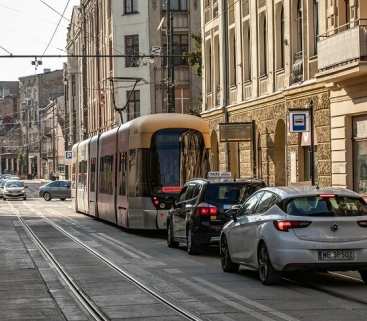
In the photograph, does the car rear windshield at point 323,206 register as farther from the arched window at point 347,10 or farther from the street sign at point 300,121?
the arched window at point 347,10

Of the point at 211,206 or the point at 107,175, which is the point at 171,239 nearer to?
the point at 211,206

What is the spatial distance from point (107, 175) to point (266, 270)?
17990mm

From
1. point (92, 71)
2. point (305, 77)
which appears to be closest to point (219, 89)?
point (305, 77)

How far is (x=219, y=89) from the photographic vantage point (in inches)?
1645

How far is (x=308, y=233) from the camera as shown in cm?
1345

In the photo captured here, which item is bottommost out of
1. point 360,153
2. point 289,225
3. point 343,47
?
point 289,225

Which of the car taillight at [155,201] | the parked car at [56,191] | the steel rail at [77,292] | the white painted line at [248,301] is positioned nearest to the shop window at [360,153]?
the car taillight at [155,201]

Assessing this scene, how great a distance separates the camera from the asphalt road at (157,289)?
36.4ft

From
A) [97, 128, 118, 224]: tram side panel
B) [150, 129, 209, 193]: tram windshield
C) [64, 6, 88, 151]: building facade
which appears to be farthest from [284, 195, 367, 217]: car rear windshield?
[64, 6, 88, 151]: building facade

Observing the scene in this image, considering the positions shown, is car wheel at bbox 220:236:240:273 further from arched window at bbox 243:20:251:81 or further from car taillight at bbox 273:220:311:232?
arched window at bbox 243:20:251:81

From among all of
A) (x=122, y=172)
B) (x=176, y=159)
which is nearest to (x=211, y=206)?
(x=176, y=159)

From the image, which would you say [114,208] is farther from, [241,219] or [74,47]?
[74,47]

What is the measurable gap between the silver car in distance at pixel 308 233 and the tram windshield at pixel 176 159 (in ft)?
36.0

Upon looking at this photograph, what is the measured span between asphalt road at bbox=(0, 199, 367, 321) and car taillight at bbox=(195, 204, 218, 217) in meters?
0.91
